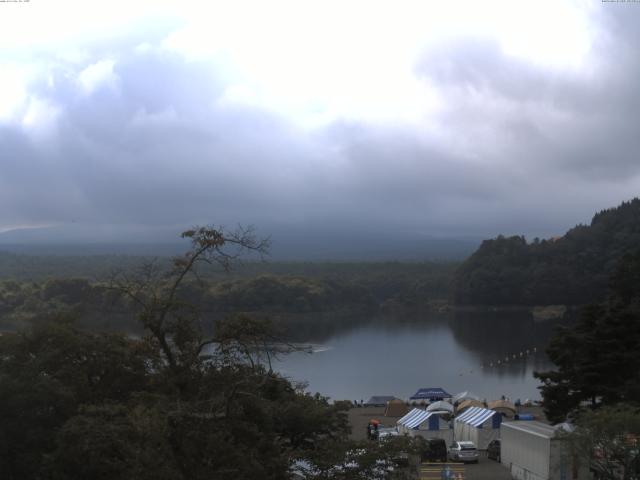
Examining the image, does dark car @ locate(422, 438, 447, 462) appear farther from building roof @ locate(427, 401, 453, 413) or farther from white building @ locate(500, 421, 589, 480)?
building roof @ locate(427, 401, 453, 413)

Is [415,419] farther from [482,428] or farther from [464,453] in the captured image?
[464,453]

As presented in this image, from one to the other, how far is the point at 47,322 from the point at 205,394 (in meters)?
3.47

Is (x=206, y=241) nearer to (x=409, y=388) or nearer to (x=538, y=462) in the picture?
(x=538, y=462)

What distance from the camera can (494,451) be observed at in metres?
11.6

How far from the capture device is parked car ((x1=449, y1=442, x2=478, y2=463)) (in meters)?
11.3

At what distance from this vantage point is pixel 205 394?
4984mm

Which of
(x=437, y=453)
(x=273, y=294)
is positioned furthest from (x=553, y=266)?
(x=437, y=453)

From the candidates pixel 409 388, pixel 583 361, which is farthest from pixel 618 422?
pixel 409 388

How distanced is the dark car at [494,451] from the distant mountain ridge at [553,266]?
36.7 metres

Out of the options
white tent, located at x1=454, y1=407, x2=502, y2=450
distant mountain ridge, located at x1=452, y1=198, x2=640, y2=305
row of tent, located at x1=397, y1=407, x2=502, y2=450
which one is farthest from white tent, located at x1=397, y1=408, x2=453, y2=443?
distant mountain ridge, located at x1=452, y1=198, x2=640, y2=305

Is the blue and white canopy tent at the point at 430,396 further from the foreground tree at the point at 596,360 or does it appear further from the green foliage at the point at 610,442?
the green foliage at the point at 610,442

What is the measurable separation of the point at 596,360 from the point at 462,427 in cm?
284

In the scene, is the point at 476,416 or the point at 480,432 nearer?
the point at 480,432

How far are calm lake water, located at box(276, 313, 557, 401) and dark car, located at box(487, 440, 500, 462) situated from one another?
219 inches
